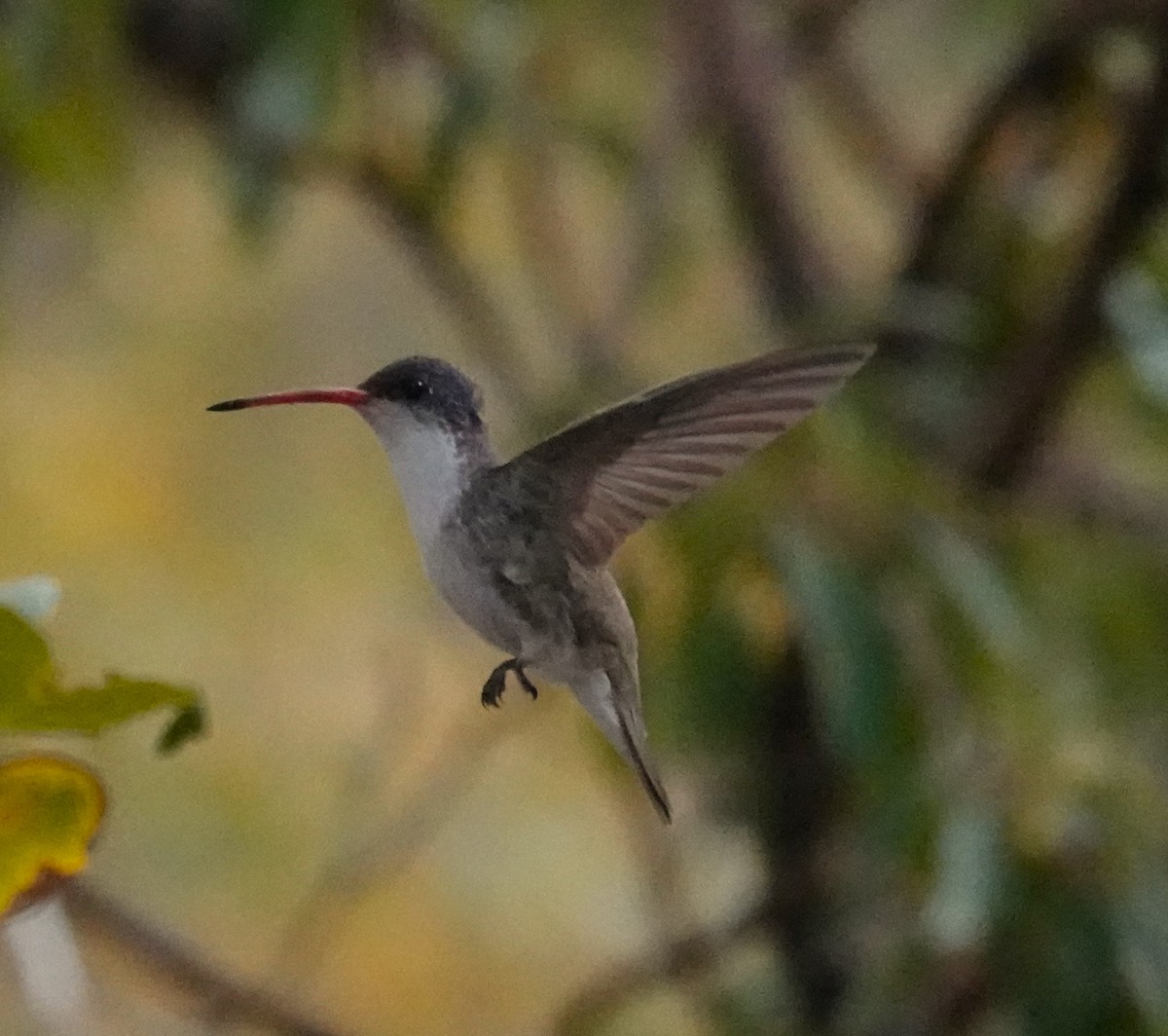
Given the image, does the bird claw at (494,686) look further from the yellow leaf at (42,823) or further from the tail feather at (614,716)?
the yellow leaf at (42,823)

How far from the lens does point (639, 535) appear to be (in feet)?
4.62

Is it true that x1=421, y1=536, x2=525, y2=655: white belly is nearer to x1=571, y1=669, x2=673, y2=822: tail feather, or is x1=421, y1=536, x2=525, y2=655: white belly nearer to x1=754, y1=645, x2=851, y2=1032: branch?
x1=571, y1=669, x2=673, y2=822: tail feather

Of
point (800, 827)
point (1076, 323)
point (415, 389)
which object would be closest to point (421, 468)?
point (415, 389)

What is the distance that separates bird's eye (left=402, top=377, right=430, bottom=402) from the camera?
84 cm

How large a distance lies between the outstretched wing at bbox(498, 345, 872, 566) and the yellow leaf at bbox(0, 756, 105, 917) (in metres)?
0.28

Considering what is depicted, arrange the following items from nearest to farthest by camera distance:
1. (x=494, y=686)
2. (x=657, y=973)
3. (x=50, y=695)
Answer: (x=50, y=695) → (x=494, y=686) → (x=657, y=973)

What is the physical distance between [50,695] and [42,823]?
0.21ft

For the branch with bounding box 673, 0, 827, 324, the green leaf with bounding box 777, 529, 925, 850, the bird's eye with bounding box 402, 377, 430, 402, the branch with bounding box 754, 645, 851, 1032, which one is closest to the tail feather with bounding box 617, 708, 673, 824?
the bird's eye with bounding box 402, 377, 430, 402

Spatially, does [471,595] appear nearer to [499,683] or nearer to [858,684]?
[499,683]

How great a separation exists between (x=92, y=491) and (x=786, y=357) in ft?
6.88

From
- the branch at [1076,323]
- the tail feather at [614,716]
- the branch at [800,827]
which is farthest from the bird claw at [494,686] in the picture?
the branch at [800,827]

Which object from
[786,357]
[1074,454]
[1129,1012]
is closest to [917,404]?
[1074,454]

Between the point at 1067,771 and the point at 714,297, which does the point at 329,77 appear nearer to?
the point at 1067,771

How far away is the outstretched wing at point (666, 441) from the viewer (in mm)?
731
